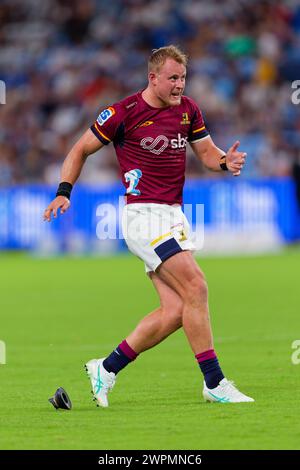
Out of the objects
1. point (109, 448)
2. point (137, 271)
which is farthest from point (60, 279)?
point (109, 448)

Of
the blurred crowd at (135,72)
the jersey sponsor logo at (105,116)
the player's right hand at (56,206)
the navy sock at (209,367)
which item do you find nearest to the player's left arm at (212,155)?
the jersey sponsor logo at (105,116)

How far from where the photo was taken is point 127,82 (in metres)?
32.8

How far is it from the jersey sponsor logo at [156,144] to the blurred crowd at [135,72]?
65.4ft

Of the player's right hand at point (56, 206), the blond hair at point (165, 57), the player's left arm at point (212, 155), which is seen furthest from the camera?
the player's left arm at point (212, 155)

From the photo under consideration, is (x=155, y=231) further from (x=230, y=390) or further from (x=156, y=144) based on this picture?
(x=230, y=390)

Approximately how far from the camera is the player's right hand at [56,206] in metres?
8.84

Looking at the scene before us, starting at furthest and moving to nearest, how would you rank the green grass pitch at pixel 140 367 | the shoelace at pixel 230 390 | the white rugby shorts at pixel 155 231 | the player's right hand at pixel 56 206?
1. the white rugby shorts at pixel 155 231
2. the shoelace at pixel 230 390
3. the player's right hand at pixel 56 206
4. the green grass pitch at pixel 140 367

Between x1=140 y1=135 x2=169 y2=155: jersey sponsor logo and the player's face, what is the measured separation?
27 centimetres

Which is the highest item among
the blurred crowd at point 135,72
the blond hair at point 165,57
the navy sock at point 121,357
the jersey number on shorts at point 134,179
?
the blurred crowd at point 135,72

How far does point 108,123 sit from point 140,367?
3106 millimetres

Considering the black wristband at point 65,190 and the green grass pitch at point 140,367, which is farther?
the black wristband at point 65,190

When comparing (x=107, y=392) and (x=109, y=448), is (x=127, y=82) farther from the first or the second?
(x=109, y=448)

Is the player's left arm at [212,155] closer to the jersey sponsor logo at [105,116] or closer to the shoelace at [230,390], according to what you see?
the jersey sponsor logo at [105,116]

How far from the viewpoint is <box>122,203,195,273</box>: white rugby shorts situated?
9.06m
